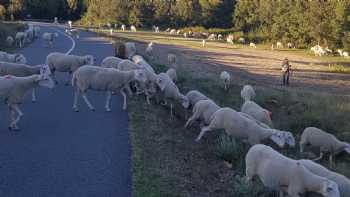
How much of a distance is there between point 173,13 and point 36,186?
326 ft

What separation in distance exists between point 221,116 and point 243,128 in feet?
1.94

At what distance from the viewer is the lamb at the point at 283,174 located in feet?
27.7

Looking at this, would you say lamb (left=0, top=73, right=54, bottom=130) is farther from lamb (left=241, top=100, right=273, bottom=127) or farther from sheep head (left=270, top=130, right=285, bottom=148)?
lamb (left=241, top=100, right=273, bottom=127)

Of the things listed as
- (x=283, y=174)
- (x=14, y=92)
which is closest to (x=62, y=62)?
(x=14, y=92)

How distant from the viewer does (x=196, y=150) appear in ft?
37.6

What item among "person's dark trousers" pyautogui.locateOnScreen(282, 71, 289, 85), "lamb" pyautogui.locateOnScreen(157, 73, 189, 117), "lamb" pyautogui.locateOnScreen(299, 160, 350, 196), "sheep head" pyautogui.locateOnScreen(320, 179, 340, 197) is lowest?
"person's dark trousers" pyautogui.locateOnScreen(282, 71, 289, 85)

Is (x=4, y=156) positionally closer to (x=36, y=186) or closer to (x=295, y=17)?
(x=36, y=186)

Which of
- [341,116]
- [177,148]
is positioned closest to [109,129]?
[177,148]

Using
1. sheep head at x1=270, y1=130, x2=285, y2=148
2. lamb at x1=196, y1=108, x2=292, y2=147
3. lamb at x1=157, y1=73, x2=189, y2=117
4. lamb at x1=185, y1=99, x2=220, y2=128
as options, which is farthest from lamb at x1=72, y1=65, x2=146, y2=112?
sheep head at x1=270, y1=130, x2=285, y2=148

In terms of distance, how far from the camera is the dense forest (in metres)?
76.9

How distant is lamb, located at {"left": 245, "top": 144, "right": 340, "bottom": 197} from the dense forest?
215 ft

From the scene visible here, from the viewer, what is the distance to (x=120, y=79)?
49.8 feet

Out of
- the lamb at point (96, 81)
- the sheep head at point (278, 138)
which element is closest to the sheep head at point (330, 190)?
the sheep head at point (278, 138)

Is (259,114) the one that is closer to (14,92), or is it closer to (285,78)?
(14,92)
